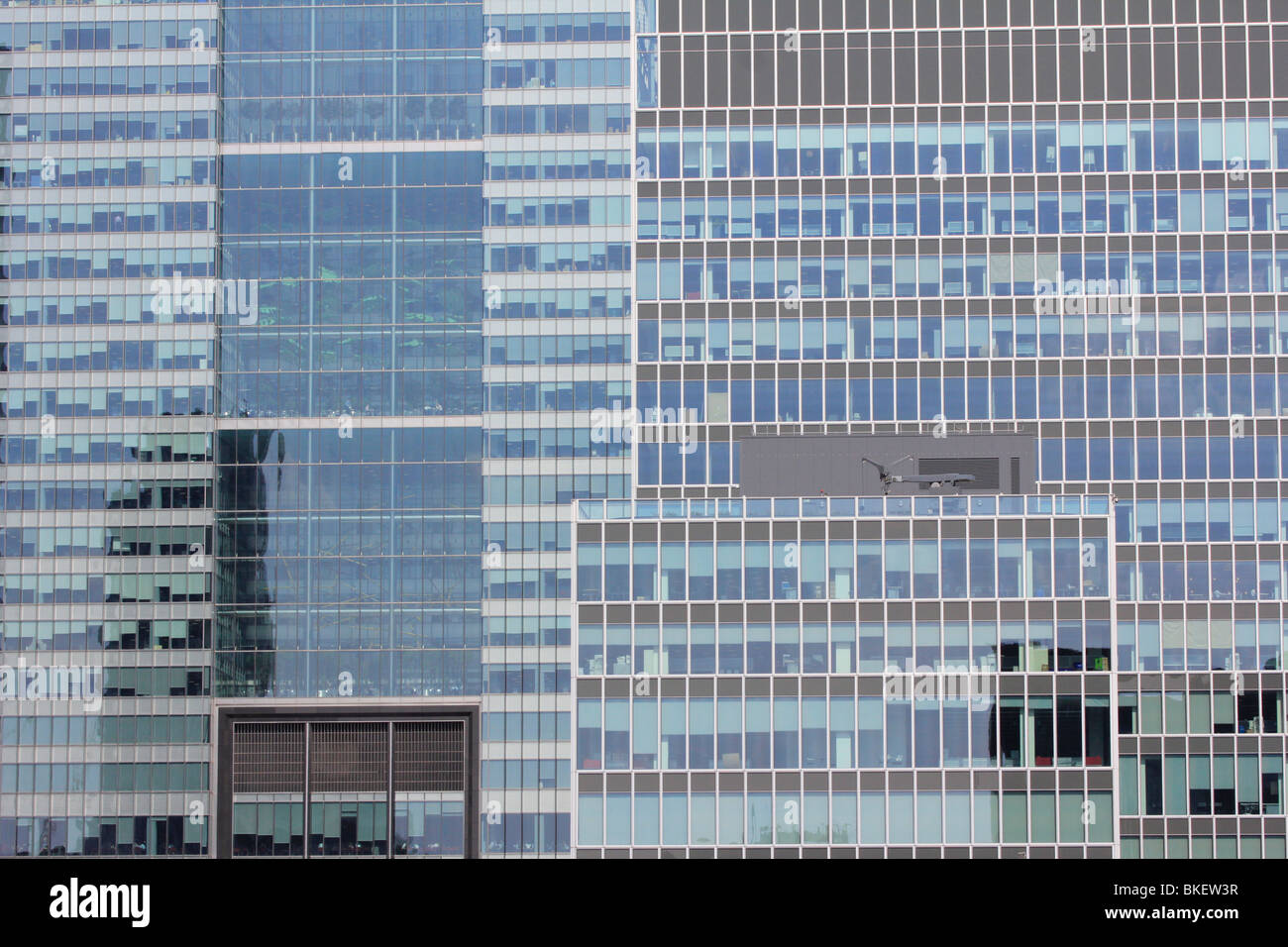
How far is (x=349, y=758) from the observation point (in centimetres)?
11288

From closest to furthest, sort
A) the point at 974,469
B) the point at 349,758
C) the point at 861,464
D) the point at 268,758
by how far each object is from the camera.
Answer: the point at 861,464 → the point at 974,469 → the point at 349,758 → the point at 268,758

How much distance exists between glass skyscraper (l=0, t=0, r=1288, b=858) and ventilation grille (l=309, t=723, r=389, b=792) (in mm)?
222

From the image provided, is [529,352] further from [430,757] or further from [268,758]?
[268,758]

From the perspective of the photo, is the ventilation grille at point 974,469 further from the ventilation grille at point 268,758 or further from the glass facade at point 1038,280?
the ventilation grille at point 268,758

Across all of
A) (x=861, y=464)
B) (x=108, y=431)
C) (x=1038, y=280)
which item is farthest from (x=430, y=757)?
(x=1038, y=280)

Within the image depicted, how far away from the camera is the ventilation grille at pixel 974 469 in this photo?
8931 cm

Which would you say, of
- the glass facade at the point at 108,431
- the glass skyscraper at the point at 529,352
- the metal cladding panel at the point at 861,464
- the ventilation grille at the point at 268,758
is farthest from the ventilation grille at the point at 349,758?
the metal cladding panel at the point at 861,464

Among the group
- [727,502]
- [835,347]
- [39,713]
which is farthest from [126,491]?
[727,502]

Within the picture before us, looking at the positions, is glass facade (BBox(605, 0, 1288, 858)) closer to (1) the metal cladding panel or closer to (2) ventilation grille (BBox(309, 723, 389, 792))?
(1) the metal cladding panel

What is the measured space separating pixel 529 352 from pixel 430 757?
25242 mm

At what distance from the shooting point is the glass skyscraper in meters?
104

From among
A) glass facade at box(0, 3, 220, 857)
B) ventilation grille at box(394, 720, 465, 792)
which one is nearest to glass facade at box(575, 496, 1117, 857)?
ventilation grille at box(394, 720, 465, 792)

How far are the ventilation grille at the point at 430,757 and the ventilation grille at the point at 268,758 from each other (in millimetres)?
6008
